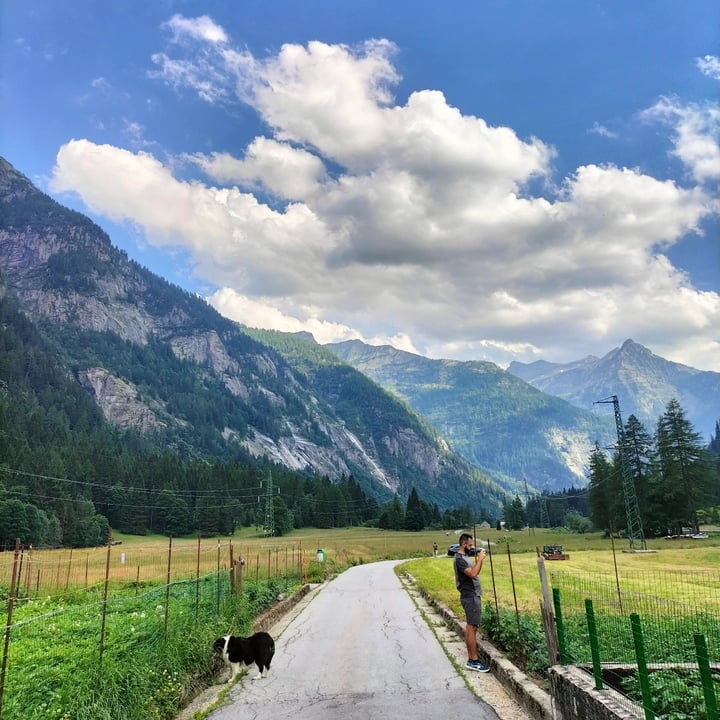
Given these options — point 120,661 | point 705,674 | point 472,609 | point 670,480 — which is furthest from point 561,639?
point 670,480

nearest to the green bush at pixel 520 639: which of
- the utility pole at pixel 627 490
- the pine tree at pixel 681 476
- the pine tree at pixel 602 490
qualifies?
the utility pole at pixel 627 490

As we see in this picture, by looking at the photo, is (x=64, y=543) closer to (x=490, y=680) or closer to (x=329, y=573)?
(x=329, y=573)

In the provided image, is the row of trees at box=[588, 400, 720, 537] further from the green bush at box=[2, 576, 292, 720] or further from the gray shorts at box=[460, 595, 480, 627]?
the green bush at box=[2, 576, 292, 720]

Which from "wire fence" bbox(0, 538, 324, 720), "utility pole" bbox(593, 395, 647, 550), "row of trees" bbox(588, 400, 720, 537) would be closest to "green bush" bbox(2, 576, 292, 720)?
"wire fence" bbox(0, 538, 324, 720)

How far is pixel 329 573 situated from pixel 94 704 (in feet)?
116

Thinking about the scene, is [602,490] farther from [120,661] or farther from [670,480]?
[120,661]

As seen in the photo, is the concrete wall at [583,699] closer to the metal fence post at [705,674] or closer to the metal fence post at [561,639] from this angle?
the metal fence post at [561,639]

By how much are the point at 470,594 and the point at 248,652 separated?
448cm

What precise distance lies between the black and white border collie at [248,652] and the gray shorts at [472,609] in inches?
154

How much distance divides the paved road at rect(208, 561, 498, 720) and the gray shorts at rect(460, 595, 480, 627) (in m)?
0.97

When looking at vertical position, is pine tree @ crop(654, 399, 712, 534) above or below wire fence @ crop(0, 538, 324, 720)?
above

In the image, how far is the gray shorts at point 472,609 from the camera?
36.9 ft

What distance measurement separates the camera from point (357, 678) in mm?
10711

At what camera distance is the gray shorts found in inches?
443
